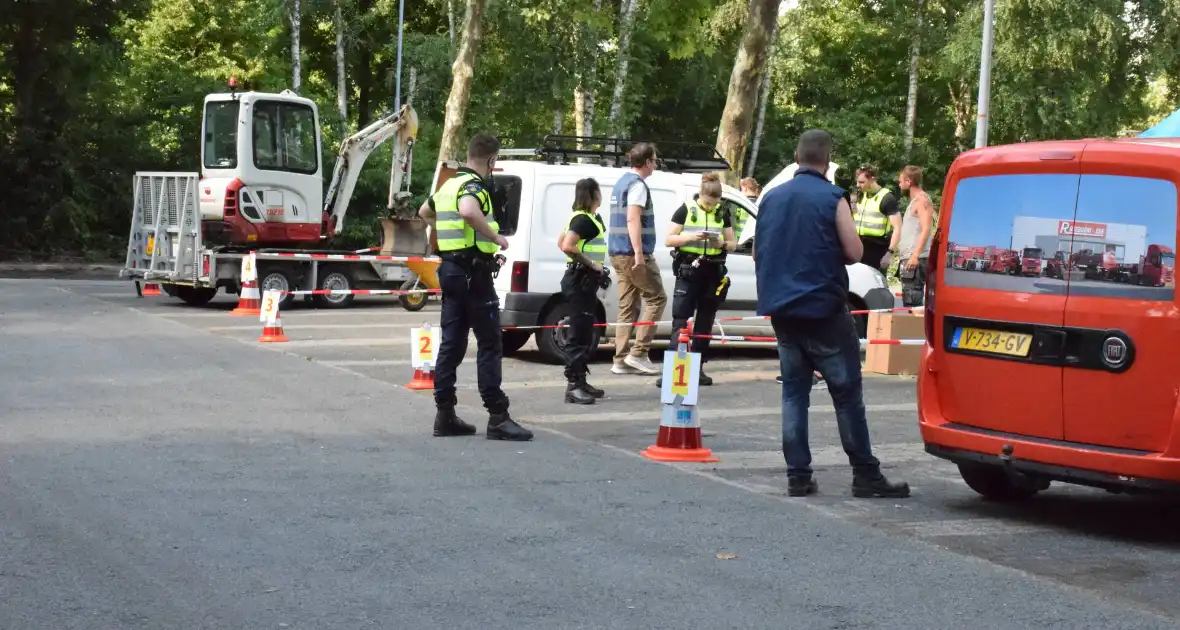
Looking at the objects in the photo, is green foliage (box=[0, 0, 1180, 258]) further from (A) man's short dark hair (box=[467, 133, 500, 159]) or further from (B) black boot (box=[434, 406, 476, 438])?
(B) black boot (box=[434, 406, 476, 438])

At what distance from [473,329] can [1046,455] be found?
3.85 m

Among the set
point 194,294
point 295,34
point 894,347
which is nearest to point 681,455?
point 894,347

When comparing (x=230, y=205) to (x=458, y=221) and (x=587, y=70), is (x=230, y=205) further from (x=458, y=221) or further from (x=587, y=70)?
(x=587, y=70)

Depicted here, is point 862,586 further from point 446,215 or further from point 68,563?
point 446,215

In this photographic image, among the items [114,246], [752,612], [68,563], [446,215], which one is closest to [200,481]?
[68,563]

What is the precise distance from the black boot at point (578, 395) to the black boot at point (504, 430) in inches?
80.9

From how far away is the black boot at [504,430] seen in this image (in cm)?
989

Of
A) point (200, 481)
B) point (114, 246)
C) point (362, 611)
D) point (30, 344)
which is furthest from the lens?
point (114, 246)

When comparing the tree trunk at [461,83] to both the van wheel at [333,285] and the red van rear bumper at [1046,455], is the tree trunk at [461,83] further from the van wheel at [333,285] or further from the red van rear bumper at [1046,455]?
the red van rear bumper at [1046,455]

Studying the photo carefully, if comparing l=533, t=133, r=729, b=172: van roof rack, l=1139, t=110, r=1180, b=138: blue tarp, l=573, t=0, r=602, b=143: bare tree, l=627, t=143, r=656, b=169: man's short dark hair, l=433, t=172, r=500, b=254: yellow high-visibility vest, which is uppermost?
l=573, t=0, r=602, b=143: bare tree

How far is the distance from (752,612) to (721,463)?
3620mm

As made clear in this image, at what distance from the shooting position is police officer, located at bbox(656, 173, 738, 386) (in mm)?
12836

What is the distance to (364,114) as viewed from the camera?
48094mm

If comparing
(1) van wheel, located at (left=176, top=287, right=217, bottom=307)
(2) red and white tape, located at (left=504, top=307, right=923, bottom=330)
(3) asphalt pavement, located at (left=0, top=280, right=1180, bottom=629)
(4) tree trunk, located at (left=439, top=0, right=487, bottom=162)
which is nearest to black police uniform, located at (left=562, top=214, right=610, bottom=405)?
(3) asphalt pavement, located at (left=0, top=280, right=1180, bottom=629)
